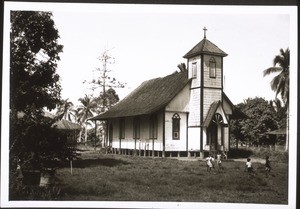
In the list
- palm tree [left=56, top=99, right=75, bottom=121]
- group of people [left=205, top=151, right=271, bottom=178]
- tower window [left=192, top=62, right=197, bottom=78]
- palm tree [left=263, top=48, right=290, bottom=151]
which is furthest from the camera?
tower window [left=192, top=62, right=197, bottom=78]

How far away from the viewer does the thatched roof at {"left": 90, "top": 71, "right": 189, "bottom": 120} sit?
325 inches

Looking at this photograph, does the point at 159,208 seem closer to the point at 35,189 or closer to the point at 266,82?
the point at 35,189

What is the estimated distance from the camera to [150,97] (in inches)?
328

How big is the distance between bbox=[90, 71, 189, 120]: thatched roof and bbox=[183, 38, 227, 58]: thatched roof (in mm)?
320

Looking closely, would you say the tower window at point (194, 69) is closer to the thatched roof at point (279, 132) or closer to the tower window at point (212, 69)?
the tower window at point (212, 69)

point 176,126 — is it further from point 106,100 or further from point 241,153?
point 106,100

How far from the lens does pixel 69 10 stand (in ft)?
26.5

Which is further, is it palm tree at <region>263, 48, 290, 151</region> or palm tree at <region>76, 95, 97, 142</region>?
palm tree at <region>76, 95, 97, 142</region>

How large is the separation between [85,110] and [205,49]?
1916mm

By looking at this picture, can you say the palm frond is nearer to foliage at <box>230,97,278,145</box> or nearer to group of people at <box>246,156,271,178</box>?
foliage at <box>230,97,278,145</box>

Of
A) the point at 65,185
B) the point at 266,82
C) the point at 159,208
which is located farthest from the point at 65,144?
the point at 266,82

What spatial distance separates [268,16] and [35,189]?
4012 millimetres

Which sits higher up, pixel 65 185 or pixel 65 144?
pixel 65 144

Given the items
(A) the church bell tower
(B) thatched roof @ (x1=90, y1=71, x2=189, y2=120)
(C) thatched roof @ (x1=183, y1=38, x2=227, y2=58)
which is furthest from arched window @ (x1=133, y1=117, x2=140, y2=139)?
(C) thatched roof @ (x1=183, y1=38, x2=227, y2=58)
